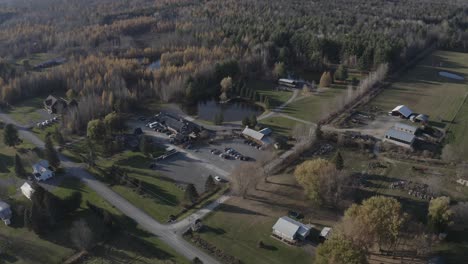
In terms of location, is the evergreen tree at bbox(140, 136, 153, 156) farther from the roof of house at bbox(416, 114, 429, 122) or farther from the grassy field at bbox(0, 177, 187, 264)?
the roof of house at bbox(416, 114, 429, 122)

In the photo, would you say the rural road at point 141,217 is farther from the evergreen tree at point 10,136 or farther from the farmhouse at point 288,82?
the farmhouse at point 288,82

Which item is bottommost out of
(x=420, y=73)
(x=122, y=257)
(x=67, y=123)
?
(x=122, y=257)

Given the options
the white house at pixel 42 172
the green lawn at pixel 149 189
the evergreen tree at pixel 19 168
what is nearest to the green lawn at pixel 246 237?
the green lawn at pixel 149 189

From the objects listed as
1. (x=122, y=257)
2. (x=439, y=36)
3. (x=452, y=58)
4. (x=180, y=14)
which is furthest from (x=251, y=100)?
(x=180, y=14)

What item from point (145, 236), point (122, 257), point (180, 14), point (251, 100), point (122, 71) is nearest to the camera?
point (122, 257)

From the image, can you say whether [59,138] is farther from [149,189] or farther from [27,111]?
[27,111]

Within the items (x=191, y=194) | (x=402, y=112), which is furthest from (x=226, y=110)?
(x=191, y=194)

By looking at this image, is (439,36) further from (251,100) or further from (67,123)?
(67,123)
